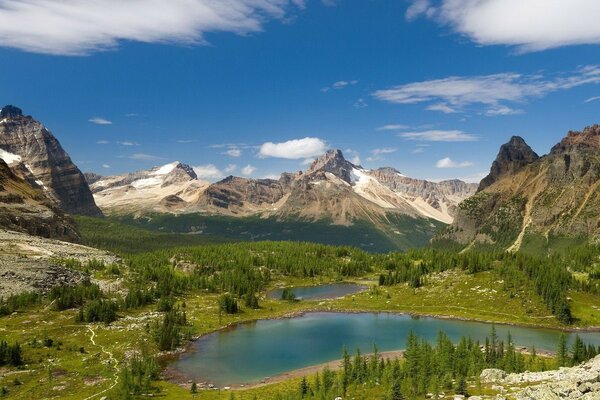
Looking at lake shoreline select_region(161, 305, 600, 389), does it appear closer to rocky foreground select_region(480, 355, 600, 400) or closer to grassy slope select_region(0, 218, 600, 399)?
grassy slope select_region(0, 218, 600, 399)

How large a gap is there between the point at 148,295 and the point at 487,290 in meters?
124

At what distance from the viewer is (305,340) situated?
134375 millimetres

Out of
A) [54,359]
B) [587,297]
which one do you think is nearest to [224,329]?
[54,359]

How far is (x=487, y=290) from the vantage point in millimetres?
174250

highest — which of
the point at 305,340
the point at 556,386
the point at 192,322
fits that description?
the point at 556,386

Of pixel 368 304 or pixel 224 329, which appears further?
pixel 368 304

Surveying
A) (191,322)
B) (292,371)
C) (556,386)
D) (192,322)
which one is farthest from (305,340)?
(556,386)

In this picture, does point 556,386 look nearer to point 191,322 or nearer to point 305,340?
point 305,340

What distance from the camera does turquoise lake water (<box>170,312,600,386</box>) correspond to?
108062mm

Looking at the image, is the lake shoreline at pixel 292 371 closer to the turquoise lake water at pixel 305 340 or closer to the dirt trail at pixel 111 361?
the turquoise lake water at pixel 305 340

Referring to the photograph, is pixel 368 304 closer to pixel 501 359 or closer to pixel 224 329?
pixel 224 329

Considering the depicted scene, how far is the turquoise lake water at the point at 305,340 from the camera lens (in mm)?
108062

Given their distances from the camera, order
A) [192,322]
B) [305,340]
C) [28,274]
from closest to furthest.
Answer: [305,340] < [192,322] < [28,274]

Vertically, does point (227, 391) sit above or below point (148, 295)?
below
